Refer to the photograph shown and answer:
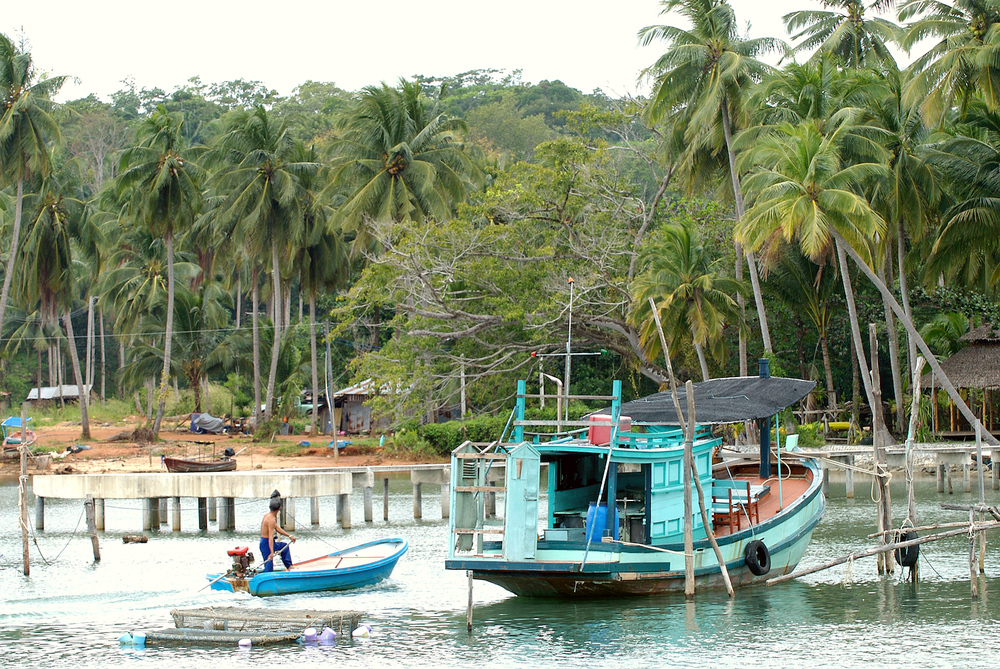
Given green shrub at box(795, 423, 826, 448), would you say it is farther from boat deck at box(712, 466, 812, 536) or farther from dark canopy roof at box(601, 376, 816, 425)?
dark canopy roof at box(601, 376, 816, 425)

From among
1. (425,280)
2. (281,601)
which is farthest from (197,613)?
(425,280)

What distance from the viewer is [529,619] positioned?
17391 millimetres

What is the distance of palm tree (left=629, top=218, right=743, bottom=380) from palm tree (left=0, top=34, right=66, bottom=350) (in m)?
25.1

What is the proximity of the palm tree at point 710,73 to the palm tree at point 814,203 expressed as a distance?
211 inches

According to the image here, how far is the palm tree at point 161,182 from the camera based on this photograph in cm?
4922

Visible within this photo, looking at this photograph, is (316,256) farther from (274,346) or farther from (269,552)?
(269,552)

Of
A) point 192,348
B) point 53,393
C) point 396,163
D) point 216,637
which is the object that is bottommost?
point 216,637

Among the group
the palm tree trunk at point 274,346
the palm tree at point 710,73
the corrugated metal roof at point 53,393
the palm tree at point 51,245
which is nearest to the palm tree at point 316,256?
the palm tree trunk at point 274,346

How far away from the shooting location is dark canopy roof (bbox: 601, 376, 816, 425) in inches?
754

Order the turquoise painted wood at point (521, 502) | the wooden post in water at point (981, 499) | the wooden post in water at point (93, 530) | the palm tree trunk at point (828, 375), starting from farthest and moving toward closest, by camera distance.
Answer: the palm tree trunk at point (828, 375), the wooden post in water at point (93, 530), the wooden post in water at point (981, 499), the turquoise painted wood at point (521, 502)

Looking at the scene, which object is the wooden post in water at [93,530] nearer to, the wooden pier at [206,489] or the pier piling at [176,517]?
the wooden pier at [206,489]

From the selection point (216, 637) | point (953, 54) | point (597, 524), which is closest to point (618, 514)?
point (597, 524)

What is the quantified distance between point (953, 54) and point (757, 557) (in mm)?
17946

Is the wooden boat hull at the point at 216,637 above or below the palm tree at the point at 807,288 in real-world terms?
below
